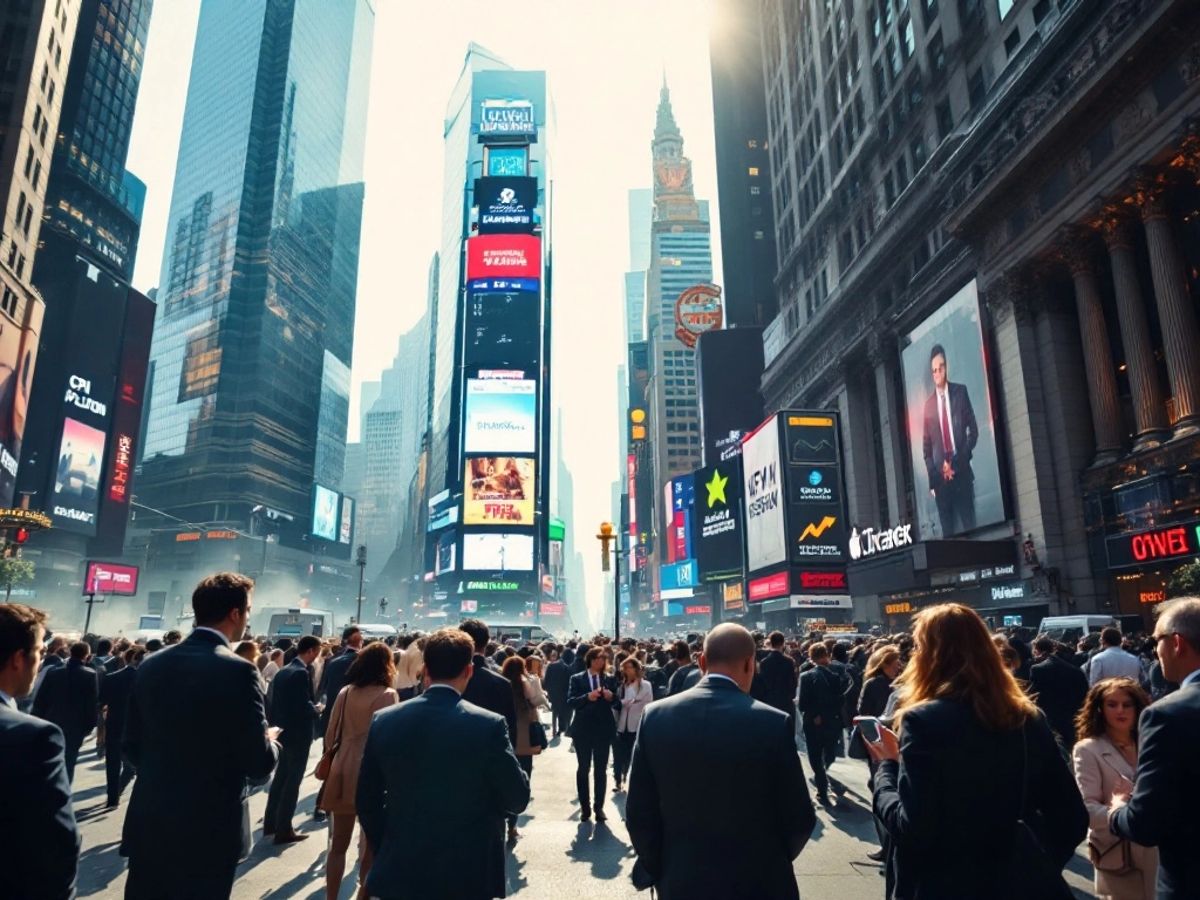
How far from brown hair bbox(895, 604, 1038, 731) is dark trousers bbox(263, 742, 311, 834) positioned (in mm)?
8380

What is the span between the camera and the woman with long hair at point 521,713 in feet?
31.6

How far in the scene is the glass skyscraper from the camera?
13800cm

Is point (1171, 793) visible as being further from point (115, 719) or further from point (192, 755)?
point (115, 719)

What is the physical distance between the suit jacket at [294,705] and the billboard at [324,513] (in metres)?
124

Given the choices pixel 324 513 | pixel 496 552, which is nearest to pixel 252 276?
pixel 324 513

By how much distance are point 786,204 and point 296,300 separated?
113 meters

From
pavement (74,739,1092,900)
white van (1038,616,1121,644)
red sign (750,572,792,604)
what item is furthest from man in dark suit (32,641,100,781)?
red sign (750,572,792,604)

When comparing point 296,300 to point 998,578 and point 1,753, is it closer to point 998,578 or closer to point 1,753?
point 998,578

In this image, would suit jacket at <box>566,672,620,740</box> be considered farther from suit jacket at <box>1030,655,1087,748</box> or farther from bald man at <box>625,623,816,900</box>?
bald man at <box>625,623,816,900</box>

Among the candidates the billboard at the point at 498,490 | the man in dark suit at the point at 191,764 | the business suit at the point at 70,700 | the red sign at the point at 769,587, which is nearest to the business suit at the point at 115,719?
the business suit at the point at 70,700

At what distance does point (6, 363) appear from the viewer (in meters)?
51.3

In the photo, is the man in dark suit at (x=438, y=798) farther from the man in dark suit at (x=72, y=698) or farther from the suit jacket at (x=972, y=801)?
the man in dark suit at (x=72, y=698)

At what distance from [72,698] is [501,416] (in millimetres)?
93623

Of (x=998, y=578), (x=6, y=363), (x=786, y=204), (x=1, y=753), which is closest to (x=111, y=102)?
(x=6, y=363)
